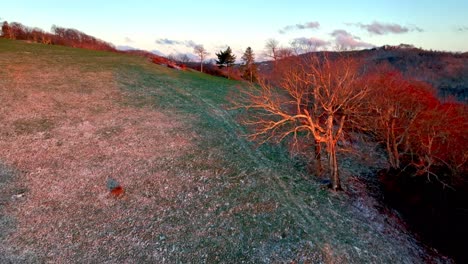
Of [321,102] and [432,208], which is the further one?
[432,208]

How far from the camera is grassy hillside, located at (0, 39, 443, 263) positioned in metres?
14.4

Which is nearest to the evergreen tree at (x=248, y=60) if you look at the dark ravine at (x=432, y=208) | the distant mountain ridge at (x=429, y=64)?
the distant mountain ridge at (x=429, y=64)

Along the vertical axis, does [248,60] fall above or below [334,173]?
above

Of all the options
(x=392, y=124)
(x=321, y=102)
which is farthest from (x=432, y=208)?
(x=321, y=102)

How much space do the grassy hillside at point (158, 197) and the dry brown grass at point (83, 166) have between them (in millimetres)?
75

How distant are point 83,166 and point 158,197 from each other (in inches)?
255

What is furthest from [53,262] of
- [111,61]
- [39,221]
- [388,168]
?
[111,61]

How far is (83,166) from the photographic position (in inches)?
799

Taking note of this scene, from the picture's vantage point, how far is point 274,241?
50.0 feet

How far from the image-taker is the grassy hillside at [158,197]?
568 inches

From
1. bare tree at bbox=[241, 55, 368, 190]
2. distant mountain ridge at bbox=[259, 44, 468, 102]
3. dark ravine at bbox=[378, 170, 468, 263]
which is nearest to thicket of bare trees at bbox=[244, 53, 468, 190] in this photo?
bare tree at bbox=[241, 55, 368, 190]

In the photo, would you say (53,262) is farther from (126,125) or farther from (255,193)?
(126,125)

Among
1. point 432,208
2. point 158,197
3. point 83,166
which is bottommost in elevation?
point 432,208

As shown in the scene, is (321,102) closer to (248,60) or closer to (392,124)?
(392,124)
